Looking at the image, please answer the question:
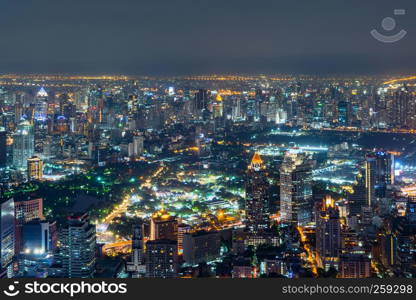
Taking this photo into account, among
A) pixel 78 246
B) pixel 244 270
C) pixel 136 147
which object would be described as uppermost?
pixel 136 147

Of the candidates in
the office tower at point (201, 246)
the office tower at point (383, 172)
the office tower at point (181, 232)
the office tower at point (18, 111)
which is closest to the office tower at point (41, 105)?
the office tower at point (18, 111)

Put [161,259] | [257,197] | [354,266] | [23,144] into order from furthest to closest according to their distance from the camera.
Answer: [23,144], [257,197], [161,259], [354,266]

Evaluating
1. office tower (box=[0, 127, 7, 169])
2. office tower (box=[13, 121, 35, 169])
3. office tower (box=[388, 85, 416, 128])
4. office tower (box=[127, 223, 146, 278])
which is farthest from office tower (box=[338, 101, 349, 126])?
office tower (box=[0, 127, 7, 169])

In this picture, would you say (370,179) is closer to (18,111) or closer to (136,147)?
(136,147)

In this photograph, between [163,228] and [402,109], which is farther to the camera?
[402,109]

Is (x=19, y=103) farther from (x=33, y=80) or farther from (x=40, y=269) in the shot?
(x=40, y=269)

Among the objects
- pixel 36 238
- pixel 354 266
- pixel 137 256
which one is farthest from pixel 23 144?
pixel 354 266
